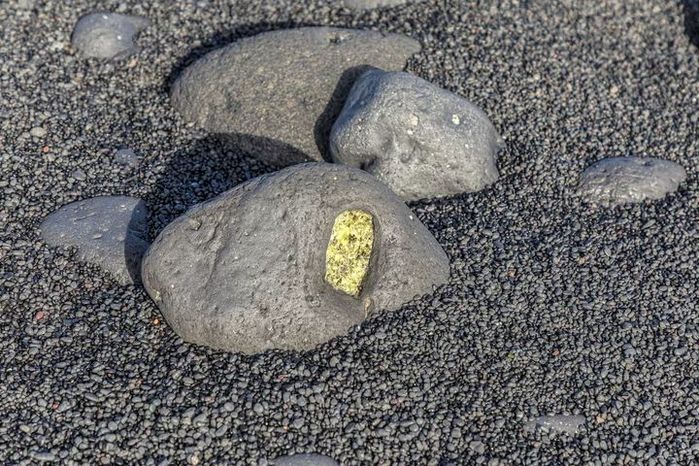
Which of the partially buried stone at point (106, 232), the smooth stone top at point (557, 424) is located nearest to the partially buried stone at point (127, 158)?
the partially buried stone at point (106, 232)

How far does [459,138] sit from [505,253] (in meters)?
0.97

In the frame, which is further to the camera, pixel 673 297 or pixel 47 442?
pixel 673 297

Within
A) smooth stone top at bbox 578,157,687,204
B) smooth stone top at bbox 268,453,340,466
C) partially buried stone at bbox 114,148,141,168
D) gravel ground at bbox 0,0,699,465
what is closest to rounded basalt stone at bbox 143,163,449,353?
gravel ground at bbox 0,0,699,465

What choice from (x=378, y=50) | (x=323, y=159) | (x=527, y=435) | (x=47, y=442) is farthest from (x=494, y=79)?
(x=47, y=442)

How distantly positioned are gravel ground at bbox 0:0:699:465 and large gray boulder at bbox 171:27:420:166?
206 mm

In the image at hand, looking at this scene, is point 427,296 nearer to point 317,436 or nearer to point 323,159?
point 317,436

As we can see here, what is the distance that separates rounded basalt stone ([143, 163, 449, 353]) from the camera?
20.0ft

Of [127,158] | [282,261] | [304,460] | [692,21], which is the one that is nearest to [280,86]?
[127,158]

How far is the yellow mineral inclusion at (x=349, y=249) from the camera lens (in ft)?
20.7

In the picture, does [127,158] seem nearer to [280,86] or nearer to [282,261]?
[280,86]

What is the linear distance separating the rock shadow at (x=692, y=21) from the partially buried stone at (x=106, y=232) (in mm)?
5201

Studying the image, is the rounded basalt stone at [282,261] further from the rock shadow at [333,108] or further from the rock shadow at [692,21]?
the rock shadow at [692,21]

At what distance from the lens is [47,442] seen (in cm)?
571

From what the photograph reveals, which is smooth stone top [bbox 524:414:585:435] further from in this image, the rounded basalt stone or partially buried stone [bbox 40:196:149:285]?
partially buried stone [bbox 40:196:149:285]
